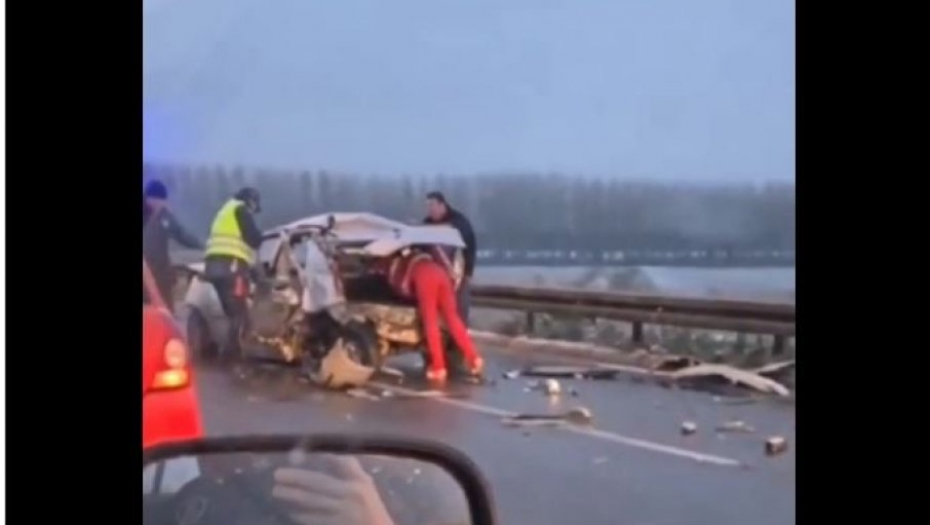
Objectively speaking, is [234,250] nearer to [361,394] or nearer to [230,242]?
[230,242]

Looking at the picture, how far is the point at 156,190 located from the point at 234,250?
7.5 inches

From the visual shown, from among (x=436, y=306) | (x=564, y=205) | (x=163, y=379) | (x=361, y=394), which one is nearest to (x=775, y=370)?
(x=564, y=205)

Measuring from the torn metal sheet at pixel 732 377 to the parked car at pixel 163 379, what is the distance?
859 mm

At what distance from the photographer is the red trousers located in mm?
2123

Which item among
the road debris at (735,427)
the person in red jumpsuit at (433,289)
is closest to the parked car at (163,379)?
the person in red jumpsuit at (433,289)

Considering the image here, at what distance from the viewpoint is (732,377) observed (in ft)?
6.83

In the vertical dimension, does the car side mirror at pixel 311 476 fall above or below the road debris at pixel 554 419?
below

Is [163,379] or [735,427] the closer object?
[735,427]

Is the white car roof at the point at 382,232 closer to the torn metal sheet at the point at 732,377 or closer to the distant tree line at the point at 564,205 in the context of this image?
the distant tree line at the point at 564,205

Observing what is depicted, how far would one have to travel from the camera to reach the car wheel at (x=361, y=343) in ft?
6.99

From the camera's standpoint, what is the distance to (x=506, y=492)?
207 centimetres
